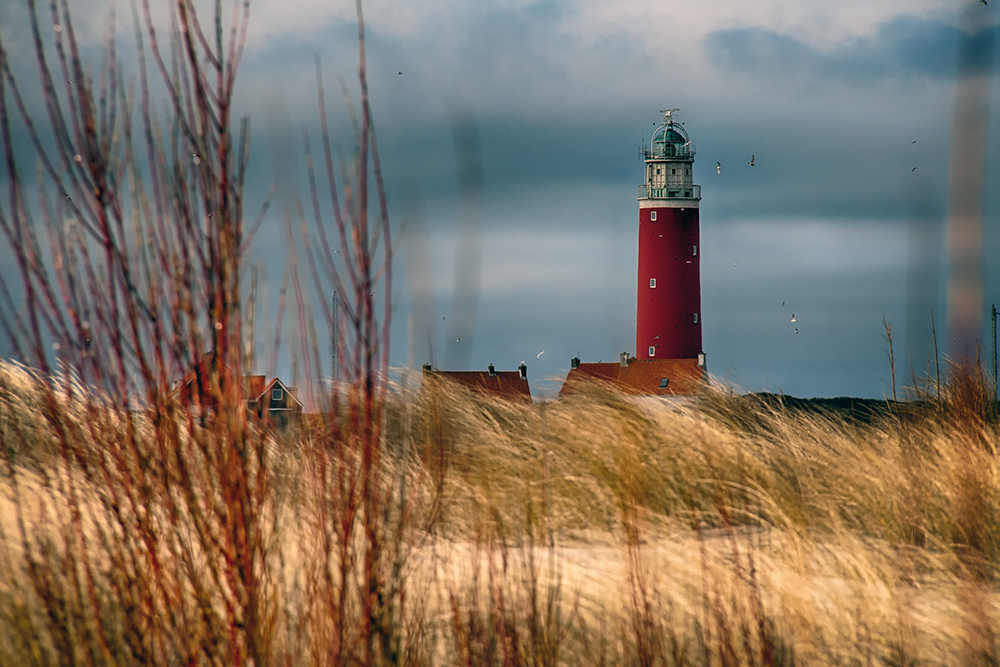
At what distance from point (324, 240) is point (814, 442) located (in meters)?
5.37

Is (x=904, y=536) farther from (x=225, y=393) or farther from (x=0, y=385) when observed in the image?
(x=0, y=385)

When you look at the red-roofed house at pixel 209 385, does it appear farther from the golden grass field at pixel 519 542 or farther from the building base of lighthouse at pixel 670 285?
the building base of lighthouse at pixel 670 285

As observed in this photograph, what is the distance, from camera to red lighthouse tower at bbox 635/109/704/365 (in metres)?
28.5

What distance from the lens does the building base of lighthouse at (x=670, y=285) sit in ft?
93.3

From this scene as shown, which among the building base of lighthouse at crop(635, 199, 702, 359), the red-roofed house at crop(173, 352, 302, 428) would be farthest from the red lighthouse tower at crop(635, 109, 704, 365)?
the red-roofed house at crop(173, 352, 302, 428)

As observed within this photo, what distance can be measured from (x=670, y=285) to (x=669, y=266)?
0.56 metres

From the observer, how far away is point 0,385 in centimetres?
634

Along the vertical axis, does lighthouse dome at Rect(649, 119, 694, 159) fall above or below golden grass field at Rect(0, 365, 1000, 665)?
above

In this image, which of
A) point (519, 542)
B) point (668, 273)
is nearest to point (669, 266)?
point (668, 273)

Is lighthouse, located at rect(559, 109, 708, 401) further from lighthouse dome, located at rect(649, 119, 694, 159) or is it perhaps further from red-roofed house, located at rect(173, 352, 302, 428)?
red-roofed house, located at rect(173, 352, 302, 428)

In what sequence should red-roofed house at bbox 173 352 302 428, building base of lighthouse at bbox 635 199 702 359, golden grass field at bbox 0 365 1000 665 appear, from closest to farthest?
1. red-roofed house at bbox 173 352 302 428
2. golden grass field at bbox 0 365 1000 665
3. building base of lighthouse at bbox 635 199 702 359

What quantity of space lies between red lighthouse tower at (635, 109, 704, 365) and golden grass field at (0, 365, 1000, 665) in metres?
20.8

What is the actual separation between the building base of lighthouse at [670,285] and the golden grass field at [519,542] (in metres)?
20.8

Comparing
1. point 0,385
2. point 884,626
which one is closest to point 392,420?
point 0,385
